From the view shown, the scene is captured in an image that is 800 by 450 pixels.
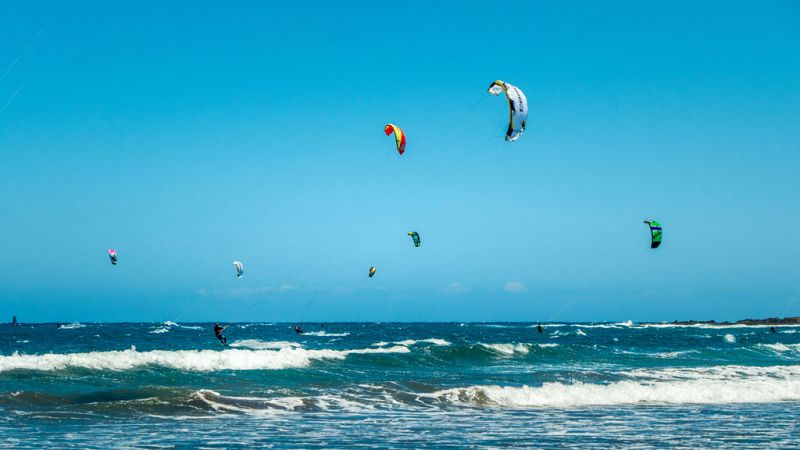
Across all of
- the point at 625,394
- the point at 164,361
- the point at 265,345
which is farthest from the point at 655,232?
the point at 265,345

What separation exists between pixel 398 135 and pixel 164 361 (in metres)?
11.0

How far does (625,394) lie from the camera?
1850 centimetres

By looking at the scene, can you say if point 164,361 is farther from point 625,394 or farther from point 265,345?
point 265,345

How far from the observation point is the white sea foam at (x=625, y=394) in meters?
17.5

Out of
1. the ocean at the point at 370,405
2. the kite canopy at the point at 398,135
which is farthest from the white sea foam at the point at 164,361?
the kite canopy at the point at 398,135

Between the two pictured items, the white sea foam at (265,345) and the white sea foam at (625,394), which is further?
the white sea foam at (265,345)

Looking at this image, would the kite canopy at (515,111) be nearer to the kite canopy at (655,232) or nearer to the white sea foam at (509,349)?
the kite canopy at (655,232)

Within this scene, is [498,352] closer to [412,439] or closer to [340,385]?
[340,385]

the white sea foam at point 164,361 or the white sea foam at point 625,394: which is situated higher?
the white sea foam at point 164,361

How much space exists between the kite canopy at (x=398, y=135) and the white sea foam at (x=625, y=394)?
24.6 ft

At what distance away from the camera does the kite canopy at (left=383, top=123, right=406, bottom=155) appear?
2305cm

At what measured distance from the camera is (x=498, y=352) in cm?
3506

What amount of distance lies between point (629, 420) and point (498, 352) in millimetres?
20755

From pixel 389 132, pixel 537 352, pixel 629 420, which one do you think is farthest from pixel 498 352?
pixel 629 420
